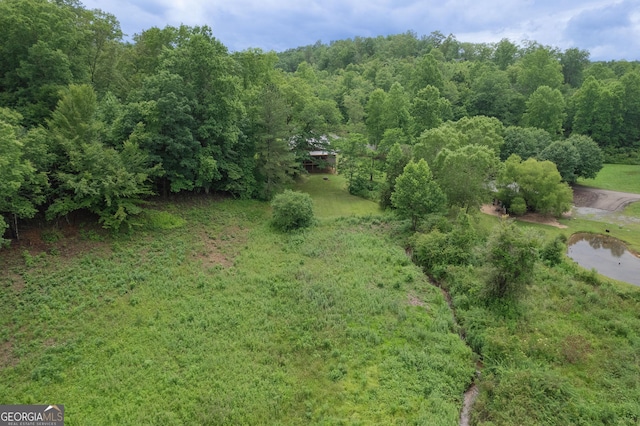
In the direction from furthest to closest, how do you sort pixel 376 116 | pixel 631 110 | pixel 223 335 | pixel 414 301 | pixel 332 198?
1. pixel 631 110
2. pixel 376 116
3. pixel 332 198
4. pixel 414 301
5. pixel 223 335

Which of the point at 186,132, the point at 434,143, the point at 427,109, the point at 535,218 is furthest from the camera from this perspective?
the point at 427,109

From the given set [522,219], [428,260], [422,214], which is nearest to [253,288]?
[428,260]

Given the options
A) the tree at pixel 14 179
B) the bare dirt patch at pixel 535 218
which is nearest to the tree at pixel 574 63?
the bare dirt patch at pixel 535 218

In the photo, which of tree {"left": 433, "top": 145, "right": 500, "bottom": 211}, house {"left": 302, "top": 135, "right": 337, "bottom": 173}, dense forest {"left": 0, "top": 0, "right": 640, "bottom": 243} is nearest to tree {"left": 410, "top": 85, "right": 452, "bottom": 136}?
dense forest {"left": 0, "top": 0, "right": 640, "bottom": 243}

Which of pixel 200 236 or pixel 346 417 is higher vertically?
pixel 200 236

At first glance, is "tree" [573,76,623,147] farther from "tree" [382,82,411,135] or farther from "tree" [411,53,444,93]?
"tree" [382,82,411,135]

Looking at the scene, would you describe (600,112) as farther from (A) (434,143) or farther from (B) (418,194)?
(B) (418,194)

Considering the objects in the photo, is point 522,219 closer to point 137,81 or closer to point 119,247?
point 119,247

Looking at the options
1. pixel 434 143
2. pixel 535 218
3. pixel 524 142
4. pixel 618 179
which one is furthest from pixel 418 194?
pixel 618 179
